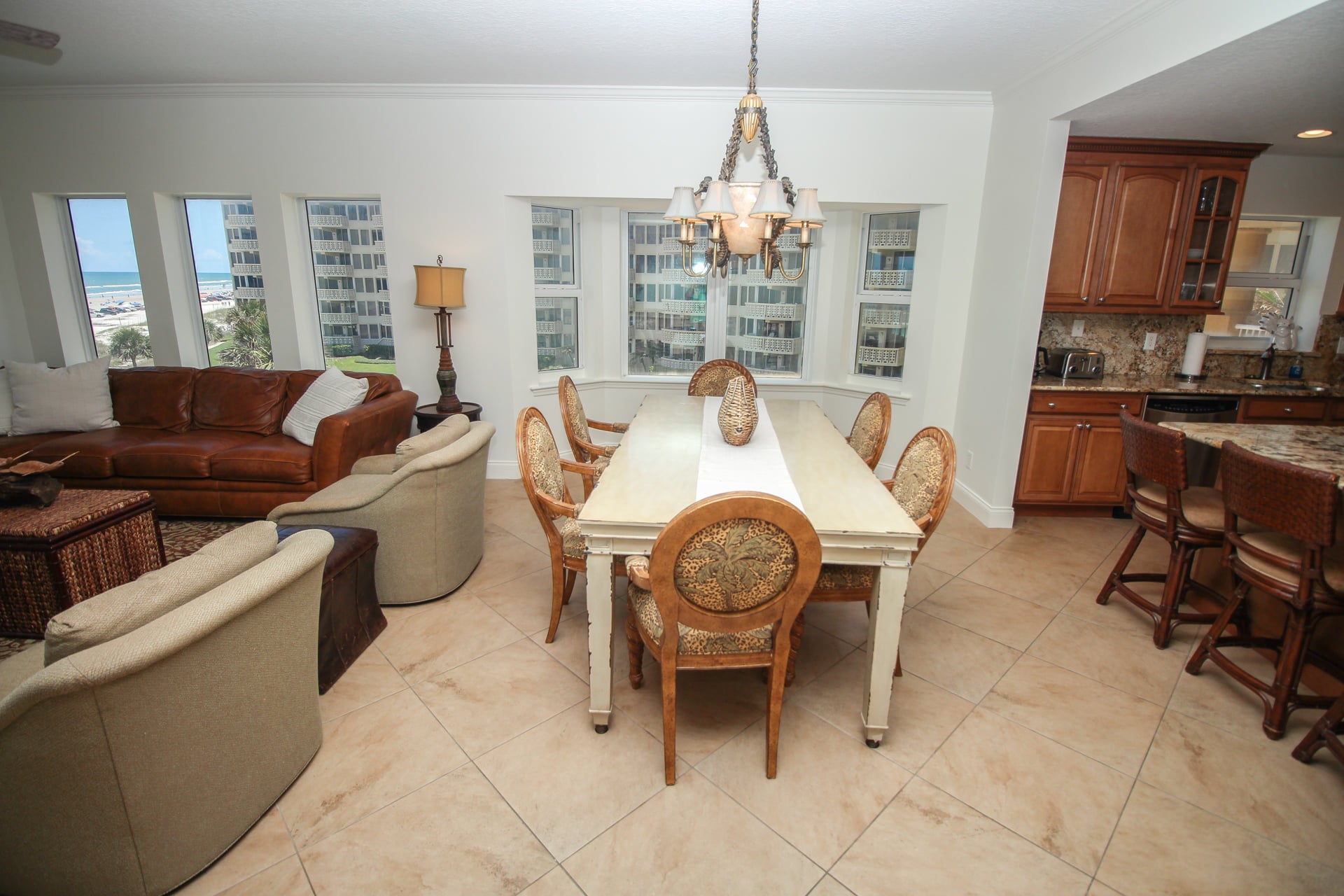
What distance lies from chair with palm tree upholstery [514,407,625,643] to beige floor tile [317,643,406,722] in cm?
62

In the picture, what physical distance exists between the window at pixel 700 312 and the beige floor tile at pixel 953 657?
2789 mm

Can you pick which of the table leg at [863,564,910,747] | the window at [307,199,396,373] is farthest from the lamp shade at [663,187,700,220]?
the window at [307,199,396,373]

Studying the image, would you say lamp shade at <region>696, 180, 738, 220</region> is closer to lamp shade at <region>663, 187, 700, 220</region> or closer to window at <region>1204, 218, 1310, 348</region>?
lamp shade at <region>663, 187, 700, 220</region>

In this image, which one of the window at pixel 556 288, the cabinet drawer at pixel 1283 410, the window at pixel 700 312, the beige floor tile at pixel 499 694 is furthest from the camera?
the window at pixel 700 312

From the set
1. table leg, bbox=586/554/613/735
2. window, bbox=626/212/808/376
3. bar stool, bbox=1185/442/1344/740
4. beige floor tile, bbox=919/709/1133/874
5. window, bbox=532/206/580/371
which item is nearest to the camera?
beige floor tile, bbox=919/709/1133/874

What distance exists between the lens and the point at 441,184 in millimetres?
4148

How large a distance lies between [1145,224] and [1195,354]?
38.1 inches

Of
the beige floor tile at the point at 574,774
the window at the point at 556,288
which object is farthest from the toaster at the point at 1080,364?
the beige floor tile at the point at 574,774

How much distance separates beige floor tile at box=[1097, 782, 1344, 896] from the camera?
1.55 meters

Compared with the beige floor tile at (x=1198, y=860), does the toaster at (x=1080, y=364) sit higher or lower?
higher

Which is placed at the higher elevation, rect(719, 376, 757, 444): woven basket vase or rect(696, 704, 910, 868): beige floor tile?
rect(719, 376, 757, 444): woven basket vase

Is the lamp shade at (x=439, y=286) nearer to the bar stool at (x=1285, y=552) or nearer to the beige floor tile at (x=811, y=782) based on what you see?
the beige floor tile at (x=811, y=782)

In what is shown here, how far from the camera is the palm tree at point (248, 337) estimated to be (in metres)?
4.64

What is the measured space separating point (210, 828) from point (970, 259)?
15.4ft
